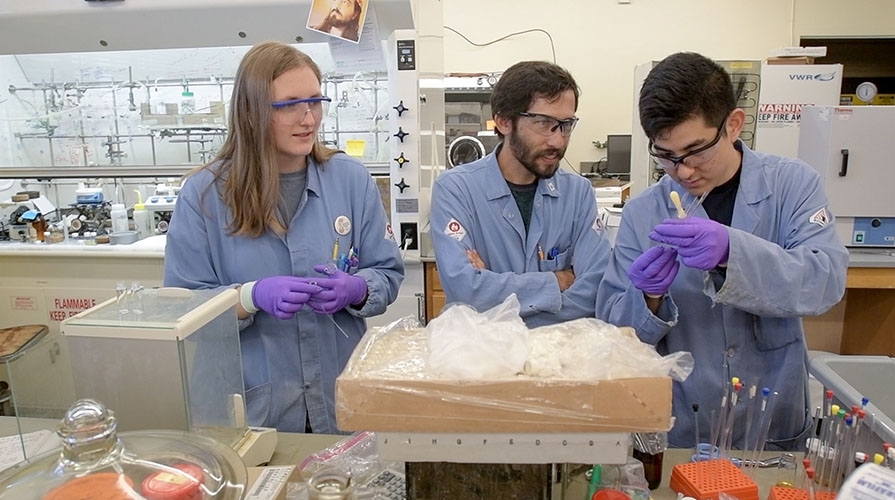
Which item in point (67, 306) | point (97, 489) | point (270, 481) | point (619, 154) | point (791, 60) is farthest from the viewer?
point (619, 154)

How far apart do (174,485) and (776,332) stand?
4.00 feet

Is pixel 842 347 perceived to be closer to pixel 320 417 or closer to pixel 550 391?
pixel 320 417

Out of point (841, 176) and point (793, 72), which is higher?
point (793, 72)

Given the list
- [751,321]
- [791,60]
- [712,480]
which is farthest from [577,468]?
[791,60]

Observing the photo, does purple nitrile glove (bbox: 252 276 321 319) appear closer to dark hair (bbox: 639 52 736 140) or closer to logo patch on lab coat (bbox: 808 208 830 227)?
dark hair (bbox: 639 52 736 140)

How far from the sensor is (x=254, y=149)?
1466 mm

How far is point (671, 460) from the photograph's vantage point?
111 cm

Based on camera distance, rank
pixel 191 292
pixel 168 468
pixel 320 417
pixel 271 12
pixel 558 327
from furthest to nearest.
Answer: pixel 271 12
pixel 320 417
pixel 191 292
pixel 558 327
pixel 168 468

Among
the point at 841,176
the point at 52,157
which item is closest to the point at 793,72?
the point at 841,176

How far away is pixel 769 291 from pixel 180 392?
3.60 ft

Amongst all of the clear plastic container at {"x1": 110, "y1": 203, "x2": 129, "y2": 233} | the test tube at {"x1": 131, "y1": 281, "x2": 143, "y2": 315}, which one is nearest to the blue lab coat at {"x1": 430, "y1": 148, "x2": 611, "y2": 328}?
the test tube at {"x1": 131, "y1": 281, "x2": 143, "y2": 315}

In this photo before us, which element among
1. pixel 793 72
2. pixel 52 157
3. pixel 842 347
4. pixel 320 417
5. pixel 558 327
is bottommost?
pixel 842 347

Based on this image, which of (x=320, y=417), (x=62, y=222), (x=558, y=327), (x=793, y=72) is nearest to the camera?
(x=558, y=327)

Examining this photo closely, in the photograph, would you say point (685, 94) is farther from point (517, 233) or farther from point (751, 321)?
point (517, 233)
